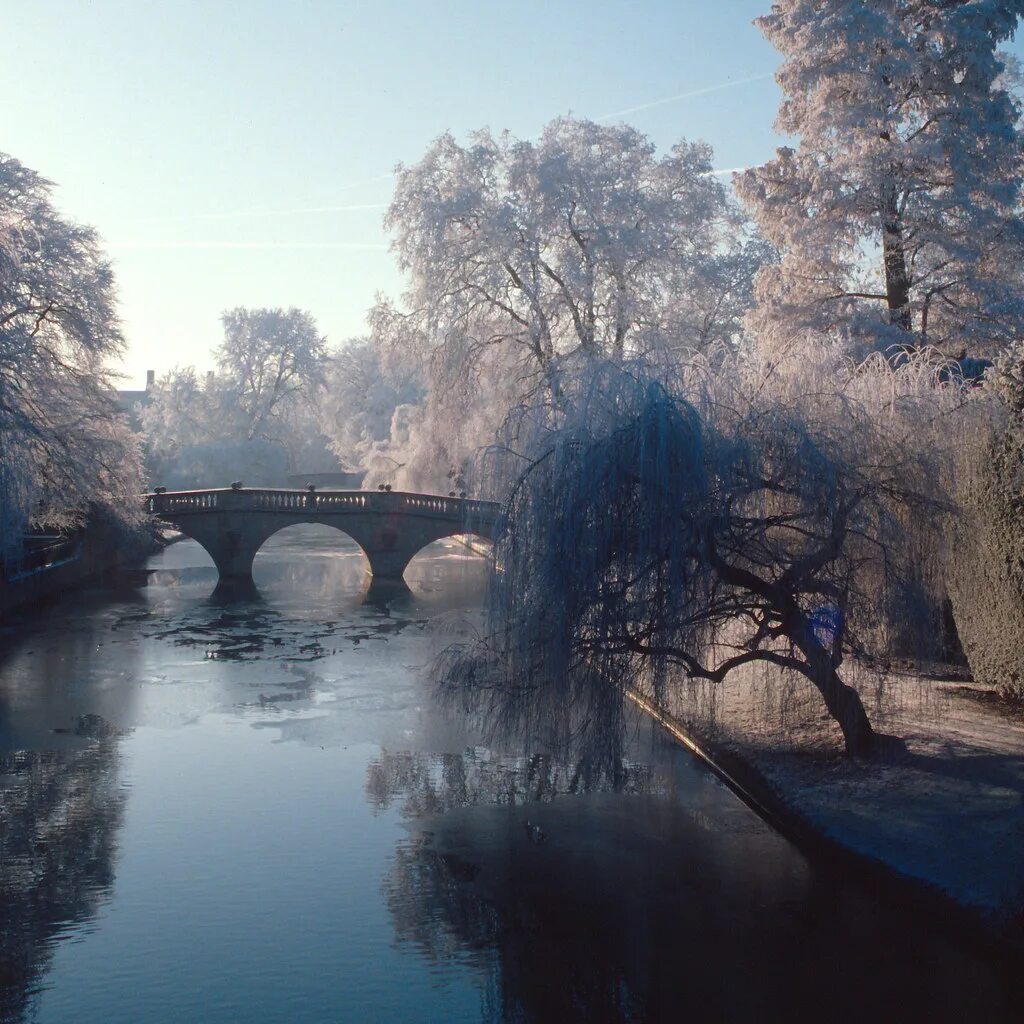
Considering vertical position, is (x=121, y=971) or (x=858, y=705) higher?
(x=858, y=705)

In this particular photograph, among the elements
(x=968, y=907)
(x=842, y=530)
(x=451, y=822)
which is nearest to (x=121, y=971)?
(x=451, y=822)

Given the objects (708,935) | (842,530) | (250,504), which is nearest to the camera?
(708,935)

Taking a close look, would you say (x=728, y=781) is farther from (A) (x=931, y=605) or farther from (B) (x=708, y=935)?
(B) (x=708, y=935)

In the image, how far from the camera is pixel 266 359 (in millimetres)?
82188

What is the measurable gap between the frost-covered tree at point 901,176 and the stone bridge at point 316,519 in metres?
19.1

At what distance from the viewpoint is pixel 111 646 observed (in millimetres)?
28953

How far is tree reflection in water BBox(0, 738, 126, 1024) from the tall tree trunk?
697 inches

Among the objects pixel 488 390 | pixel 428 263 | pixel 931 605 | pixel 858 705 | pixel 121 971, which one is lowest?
pixel 121 971

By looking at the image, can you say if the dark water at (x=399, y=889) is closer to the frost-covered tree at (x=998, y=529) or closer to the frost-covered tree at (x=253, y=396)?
the frost-covered tree at (x=998, y=529)

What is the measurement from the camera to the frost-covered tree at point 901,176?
2375 centimetres

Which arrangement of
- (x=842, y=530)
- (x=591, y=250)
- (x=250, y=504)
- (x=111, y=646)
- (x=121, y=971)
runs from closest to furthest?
Answer: (x=121, y=971), (x=842, y=530), (x=111, y=646), (x=591, y=250), (x=250, y=504)

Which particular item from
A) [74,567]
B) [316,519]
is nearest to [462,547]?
[316,519]

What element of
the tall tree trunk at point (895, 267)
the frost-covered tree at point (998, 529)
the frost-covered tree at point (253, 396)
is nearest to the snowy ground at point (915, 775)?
the frost-covered tree at point (998, 529)

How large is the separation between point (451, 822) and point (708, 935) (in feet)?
14.0
